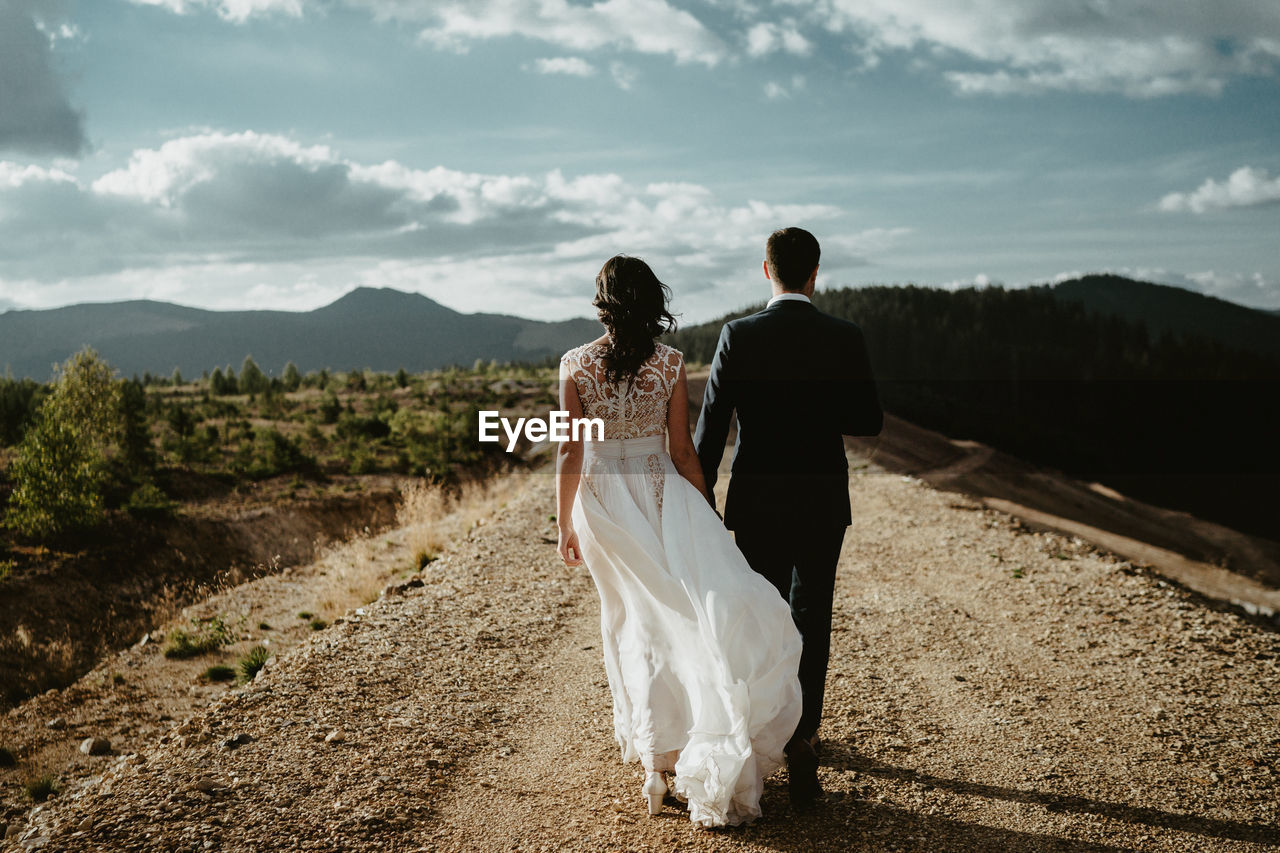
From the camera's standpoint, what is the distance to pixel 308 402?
54969 millimetres

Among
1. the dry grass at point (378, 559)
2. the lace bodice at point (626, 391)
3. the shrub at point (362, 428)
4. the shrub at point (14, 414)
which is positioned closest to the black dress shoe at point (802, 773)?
the lace bodice at point (626, 391)

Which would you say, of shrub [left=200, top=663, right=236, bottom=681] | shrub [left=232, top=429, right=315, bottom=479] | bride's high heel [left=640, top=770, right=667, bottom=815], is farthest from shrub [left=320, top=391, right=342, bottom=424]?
bride's high heel [left=640, top=770, right=667, bottom=815]

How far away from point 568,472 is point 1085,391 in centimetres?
8695

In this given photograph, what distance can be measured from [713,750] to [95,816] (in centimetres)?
327

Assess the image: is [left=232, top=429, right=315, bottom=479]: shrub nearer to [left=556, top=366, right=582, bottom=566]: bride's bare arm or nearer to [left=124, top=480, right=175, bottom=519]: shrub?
[left=124, top=480, right=175, bottom=519]: shrub

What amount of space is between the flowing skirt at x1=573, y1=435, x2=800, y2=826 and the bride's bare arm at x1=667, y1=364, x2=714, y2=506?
0.05 m

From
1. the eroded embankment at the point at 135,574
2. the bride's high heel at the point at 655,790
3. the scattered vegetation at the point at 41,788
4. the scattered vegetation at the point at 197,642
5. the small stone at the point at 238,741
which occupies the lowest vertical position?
the eroded embankment at the point at 135,574

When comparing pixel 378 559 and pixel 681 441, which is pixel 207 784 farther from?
pixel 378 559

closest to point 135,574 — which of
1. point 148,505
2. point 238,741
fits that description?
point 148,505

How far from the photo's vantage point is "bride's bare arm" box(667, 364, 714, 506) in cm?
380

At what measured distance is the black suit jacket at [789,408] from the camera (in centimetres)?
363

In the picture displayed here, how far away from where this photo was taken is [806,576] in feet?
12.4

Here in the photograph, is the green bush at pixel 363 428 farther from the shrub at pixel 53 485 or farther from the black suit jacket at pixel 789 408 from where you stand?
the black suit jacket at pixel 789 408

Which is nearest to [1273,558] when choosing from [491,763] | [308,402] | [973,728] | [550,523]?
[550,523]
